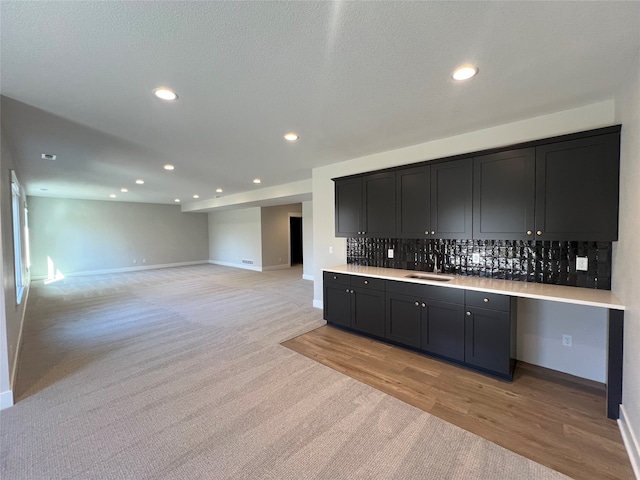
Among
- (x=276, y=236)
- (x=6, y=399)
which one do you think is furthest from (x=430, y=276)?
(x=276, y=236)

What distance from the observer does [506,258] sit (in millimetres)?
2984

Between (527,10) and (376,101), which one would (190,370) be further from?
(527,10)

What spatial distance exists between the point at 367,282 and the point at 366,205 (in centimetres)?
113

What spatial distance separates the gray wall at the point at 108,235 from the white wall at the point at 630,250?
1189 centimetres

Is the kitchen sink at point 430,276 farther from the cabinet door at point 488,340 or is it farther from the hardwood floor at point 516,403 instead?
the hardwood floor at point 516,403

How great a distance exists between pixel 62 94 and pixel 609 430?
496 centimetres

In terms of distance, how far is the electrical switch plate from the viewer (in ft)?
8.31

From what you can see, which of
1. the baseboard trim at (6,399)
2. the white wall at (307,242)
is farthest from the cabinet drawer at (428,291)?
→ the white wall at (307,242)

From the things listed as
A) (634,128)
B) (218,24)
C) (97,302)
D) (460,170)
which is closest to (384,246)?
(460,170)

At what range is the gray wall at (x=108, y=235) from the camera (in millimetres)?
8133

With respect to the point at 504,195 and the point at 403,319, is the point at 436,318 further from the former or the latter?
the point at 504,195

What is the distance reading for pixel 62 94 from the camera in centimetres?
220

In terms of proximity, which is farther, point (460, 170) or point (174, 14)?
point (460, 170)

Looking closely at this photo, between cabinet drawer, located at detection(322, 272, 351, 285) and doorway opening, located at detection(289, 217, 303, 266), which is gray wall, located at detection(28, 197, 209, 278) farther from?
cabinet drawer, located at detection(322, 272, 351, 285)
